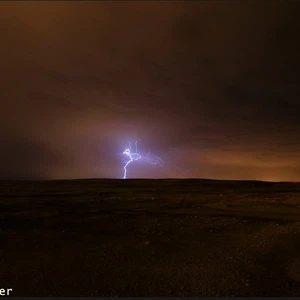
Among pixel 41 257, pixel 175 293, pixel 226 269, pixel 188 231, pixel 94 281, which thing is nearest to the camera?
A: pixel 175 293

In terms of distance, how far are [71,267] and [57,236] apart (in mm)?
2868

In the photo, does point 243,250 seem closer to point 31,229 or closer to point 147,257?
point 147,257

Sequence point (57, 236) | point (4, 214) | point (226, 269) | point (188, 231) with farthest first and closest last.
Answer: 1. point (4, 214)
2. point (188, 231)
3. point (57, 236)
4. point (226, 269)

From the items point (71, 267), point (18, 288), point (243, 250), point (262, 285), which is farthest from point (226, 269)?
point (18, 288)

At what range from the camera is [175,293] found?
5344 mm

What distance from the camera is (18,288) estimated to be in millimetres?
5445

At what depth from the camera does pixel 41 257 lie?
7137mm

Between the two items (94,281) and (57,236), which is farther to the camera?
(57,236)

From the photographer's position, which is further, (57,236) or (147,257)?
(57,236)

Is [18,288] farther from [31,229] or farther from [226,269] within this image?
[31,229]

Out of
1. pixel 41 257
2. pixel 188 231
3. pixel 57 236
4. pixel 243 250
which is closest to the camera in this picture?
pixel 41 257

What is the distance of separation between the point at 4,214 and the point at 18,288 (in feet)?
27.5

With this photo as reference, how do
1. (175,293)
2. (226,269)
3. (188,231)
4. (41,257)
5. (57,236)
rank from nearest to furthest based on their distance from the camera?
(175,293) → (226,269) → (41,257) → (57,236) → (188,231)

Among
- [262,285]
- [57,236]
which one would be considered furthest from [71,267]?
[262,285]
